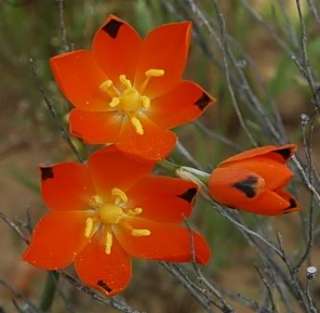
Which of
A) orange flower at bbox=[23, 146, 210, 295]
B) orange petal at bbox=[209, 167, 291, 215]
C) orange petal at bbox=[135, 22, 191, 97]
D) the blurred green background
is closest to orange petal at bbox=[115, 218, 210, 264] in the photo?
orange flower at bbox=[23, 146, 210, 295]

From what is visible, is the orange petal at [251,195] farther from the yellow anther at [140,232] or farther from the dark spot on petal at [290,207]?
the yellow anther at [140,232]

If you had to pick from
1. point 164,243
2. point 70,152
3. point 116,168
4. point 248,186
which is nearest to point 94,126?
point 116,168

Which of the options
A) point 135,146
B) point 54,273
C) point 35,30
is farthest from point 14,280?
point 135,146

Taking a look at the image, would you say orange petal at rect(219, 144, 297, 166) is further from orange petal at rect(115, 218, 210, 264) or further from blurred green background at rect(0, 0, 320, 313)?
blurred green background at rect(0, 0, 320, 313)

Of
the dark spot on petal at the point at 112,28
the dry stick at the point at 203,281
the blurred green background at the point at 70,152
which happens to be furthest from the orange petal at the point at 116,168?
the blurred green background at the point at 70,152

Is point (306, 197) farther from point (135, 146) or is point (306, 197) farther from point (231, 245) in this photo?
point (135, 146)
